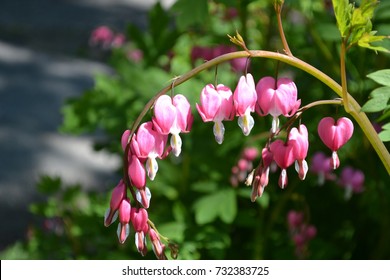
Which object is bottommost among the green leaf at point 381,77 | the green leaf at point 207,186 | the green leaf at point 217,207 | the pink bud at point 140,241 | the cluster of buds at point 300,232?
the cluster of buds at point 300,232

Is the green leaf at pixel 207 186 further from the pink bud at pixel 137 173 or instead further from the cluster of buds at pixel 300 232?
the pink bud at pixel 137 173

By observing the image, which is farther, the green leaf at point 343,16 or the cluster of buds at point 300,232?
the cluster of buds at point 300,232

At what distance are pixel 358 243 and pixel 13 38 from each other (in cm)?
419

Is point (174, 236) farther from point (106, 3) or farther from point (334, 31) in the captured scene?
point (106, 3)

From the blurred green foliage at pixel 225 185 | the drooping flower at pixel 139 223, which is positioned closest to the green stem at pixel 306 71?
the drooping flower at pixel 139 223

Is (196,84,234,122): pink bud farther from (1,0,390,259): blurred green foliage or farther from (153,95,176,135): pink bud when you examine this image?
(1,0,390,259): blurred green foliage

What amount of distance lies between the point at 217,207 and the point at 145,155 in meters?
0.91

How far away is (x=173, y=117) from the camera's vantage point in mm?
1167

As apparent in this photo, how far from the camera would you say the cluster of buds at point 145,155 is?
1159mm

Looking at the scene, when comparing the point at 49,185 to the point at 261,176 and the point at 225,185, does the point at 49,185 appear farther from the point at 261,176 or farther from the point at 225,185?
the point at 261,176

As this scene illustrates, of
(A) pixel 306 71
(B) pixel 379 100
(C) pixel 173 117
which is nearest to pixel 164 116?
(C) pixel 173 117

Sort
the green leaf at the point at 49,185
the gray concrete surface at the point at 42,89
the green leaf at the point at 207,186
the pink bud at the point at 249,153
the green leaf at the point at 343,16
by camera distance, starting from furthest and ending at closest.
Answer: the gray concrete surface at the point at 42,89, the green leaf at the point at 49,185, the green leaf at the point at 207,186, the pink bud at the point at 249,153, the green leaf at the point at 343,16

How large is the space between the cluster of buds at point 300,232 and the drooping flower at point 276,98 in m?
0.87

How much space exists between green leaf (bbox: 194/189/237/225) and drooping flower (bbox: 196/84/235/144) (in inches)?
32.5
